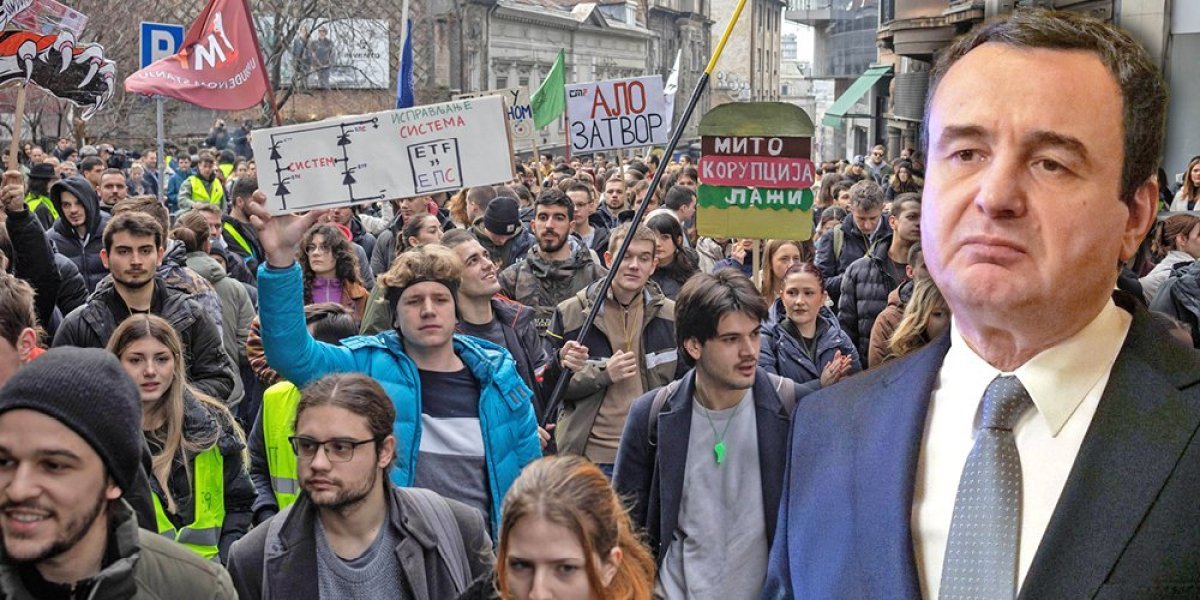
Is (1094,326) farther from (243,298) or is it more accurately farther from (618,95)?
(618,95)

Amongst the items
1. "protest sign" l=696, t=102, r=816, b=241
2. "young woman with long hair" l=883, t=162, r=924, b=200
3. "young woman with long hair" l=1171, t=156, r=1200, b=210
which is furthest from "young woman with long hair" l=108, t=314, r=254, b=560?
"young woman with long hair" l=883, t=162, r=924, b=200

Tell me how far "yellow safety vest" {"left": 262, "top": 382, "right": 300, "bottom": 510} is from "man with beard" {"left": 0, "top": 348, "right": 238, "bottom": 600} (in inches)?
87.7

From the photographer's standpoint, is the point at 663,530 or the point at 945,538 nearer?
the point at 945,538

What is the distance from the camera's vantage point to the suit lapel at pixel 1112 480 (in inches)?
65.2

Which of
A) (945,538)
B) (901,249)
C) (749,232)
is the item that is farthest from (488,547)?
(901,249)

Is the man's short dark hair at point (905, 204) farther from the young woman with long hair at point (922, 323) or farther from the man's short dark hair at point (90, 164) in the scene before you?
the man's short dark hair at point (90, 164)

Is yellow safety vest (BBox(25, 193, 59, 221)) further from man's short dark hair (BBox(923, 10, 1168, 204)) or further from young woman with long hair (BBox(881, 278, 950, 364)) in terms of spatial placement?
man's short dark hair (BBox(923, 10, 1168, 204))

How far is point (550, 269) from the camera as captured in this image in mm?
8188

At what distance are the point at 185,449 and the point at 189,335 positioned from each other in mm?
1686

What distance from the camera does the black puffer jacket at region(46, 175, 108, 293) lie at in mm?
9398

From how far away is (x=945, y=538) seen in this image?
1.84m

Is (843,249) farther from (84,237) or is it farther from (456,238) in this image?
(84,237)

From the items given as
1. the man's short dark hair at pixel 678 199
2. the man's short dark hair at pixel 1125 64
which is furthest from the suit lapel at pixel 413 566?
the man's short dark hair at pixel 678 199

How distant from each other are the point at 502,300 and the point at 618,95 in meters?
7.42
